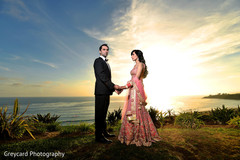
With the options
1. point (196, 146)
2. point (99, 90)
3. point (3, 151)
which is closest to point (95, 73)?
point (99, 90)

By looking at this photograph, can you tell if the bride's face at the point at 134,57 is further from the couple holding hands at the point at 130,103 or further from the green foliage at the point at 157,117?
the green foliage at the point at 157,117

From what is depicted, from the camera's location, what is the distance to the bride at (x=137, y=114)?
Answer: 3.51m

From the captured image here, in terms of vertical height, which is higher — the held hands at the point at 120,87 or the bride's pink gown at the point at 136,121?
the held hands at the point at 120,87

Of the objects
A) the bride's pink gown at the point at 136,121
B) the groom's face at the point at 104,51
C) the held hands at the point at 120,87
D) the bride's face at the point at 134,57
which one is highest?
the groom's face at the point at 104,51

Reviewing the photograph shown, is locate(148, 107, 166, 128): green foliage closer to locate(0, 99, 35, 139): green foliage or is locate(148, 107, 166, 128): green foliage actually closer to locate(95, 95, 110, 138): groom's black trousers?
locate(95, 95, 110, 138): groom's black trousers

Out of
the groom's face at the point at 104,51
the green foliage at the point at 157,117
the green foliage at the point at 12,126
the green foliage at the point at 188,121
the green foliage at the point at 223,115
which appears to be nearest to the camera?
the groom's face at the point at 104,51

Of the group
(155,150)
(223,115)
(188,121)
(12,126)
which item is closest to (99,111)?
(155,150)

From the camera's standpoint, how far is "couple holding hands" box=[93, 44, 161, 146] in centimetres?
351

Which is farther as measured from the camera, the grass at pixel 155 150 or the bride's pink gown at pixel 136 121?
the bride's pink gown at pixel 136 121

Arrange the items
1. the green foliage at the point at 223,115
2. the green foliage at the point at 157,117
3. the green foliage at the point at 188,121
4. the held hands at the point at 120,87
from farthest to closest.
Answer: the green foliage at the point at 157,117, the green foliage at the point at 223,115, the green foliage at the point at 188,121, the held hands at the point at 120,87

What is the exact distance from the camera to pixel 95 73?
3.72 m

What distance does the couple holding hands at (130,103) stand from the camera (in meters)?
3.51

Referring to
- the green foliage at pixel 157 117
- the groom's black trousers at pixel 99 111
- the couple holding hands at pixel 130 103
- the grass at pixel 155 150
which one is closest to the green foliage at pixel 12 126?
the grass at pixel 155 150

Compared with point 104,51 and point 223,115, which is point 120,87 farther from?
point 223,115
